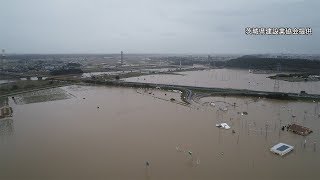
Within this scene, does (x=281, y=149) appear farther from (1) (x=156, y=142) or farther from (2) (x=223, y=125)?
(1) (x=156, y=142)

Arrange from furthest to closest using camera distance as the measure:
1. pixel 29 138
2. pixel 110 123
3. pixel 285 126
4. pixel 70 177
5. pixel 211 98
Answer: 1. pixel 211 98
2. pixel 110 123
3. pixel 285 126
4. pixel 29 138
5. pixel 70 177

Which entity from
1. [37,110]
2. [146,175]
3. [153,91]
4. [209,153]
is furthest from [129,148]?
[153,91]

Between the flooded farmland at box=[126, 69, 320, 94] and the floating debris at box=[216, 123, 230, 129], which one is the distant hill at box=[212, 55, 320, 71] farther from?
the floating debris at box=[216, 123, 230, 129]

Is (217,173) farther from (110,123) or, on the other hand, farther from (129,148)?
(110,123)

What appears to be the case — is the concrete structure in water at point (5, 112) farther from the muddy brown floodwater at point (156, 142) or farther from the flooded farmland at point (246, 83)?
the flooded farmland at point (246, 83)

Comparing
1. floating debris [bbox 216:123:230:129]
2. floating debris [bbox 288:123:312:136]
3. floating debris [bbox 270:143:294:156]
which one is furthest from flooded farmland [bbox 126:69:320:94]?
floating debris [bbox 270:143:294:156]

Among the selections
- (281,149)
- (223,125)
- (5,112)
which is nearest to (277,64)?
(223,125)

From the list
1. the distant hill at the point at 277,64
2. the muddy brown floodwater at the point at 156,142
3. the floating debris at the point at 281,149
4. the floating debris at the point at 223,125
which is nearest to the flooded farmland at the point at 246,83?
the muddy brown floodwater at the point at 156,142
